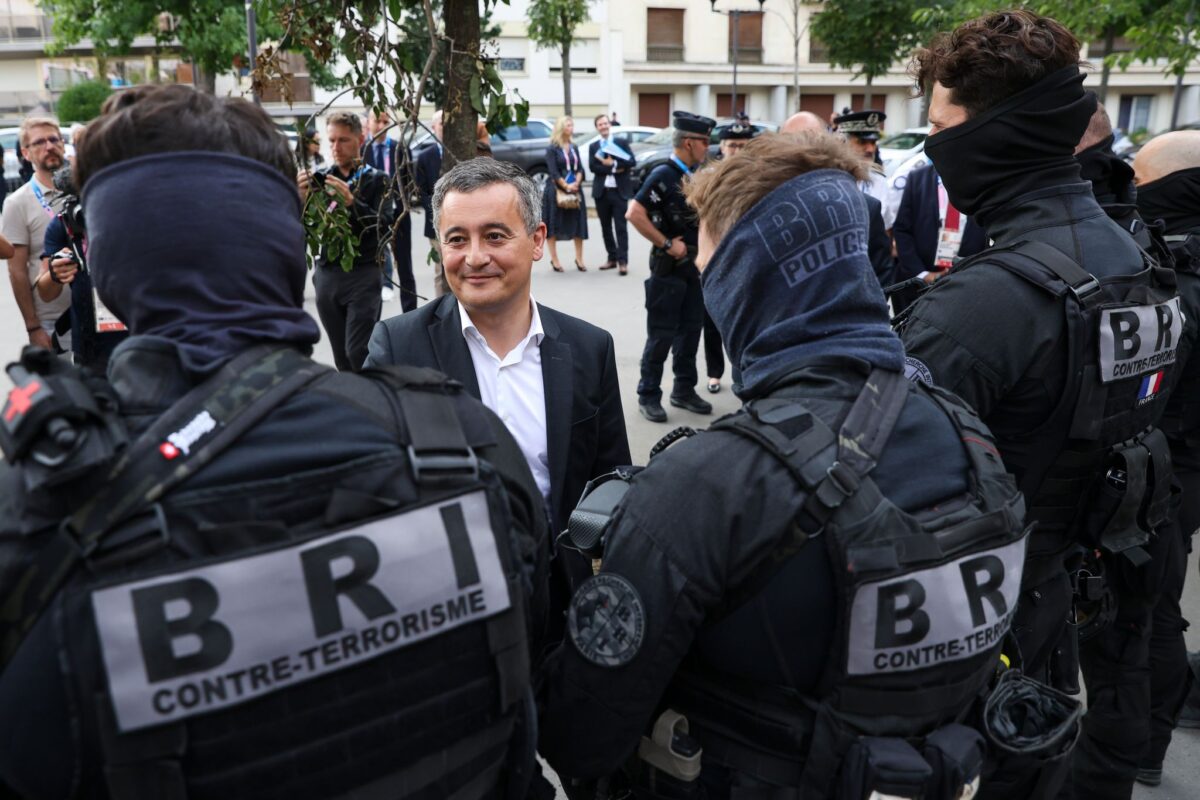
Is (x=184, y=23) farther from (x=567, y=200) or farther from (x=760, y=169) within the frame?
(x=760, y=169)

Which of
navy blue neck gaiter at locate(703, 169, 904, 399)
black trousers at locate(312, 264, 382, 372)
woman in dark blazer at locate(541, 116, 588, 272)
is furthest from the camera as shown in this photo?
woman in dark blazer at locate(541, 116, 588, 272)

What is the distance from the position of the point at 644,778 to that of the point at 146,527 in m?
0.99

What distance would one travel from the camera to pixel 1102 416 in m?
2.20

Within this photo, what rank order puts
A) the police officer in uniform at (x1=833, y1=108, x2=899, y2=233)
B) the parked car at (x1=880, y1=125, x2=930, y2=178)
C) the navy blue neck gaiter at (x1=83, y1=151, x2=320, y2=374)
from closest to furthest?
1. the navy blue neck gaiter at (x1=83, y1=151, x2=320, y2=374)
2. the police officer in uniform at (x1=833, y1=108, x2=899, y2=233)
3. the parked car at (x1=880, y1=125, x2=930, y2=178)

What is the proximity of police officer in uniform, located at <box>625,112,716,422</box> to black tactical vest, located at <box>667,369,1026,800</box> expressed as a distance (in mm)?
4741

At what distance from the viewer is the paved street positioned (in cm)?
308

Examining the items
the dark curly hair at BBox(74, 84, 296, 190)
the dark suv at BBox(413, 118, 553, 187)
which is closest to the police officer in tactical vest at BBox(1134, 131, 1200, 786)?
the dark curly hair at BBox(74, 84, 296, 190)

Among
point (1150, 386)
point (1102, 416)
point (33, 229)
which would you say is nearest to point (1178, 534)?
point (1150, 386)

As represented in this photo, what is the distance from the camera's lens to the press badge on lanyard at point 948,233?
5.34m

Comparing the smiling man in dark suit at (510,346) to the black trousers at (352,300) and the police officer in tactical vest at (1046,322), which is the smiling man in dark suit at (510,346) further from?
the black trousers at (352,300)

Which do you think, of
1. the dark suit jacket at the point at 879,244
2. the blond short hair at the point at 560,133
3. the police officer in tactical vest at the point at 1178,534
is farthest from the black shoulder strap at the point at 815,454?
the blond short hair at the point at 560,133

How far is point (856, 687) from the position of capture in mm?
1483

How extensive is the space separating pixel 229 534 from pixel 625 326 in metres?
7.67

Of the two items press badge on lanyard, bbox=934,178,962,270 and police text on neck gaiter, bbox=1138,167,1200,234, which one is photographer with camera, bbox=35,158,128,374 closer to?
police text on neck gaiter, bbox=1138,167,1200,234
